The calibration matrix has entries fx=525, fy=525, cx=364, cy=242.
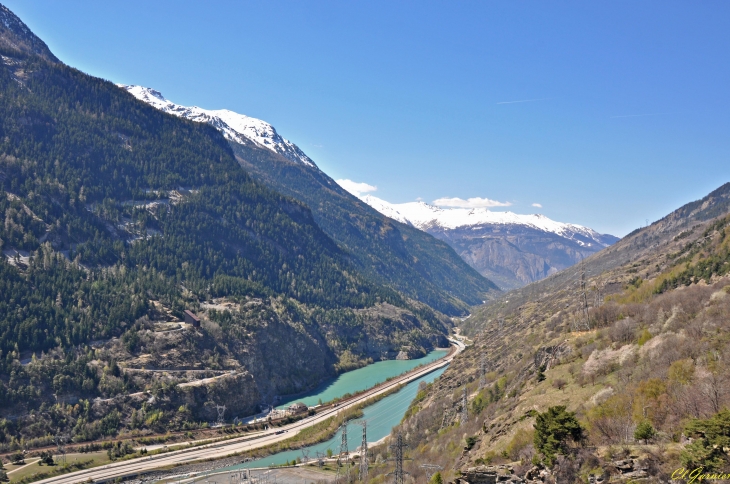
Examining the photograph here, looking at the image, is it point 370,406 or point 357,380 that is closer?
point 370,406

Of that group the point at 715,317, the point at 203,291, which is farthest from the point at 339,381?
the point at 715,317

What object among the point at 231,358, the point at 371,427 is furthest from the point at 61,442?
the point at 371,427

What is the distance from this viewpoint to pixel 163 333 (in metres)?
121

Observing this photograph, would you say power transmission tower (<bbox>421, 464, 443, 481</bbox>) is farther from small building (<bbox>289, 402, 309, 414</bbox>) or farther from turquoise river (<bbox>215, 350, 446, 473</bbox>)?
small building (<bbox>289, 402, 309, 414</bbox>)

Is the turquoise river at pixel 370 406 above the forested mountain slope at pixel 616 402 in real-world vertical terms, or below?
below

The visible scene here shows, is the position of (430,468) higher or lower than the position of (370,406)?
higher

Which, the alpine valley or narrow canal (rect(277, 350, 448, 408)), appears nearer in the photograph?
the alpine valley

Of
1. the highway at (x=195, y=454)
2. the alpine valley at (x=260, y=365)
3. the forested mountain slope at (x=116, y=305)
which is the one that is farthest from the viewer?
the forested mountain slope at (x=116, y=305)

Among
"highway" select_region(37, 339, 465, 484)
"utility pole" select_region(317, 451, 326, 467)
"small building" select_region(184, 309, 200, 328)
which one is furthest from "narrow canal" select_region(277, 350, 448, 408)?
"utility pole" select_region(317, 451, 326, 467)

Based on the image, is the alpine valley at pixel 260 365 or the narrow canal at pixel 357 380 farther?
the narrow canal at pixel 357 380

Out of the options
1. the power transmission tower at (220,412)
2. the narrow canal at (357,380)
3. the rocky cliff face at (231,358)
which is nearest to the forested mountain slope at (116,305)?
the rocky cliff face at (231,358)

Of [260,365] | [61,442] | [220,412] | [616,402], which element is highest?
[616,402]

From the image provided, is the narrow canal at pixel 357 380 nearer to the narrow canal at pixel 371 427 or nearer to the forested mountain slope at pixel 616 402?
the narrow canal at pixel 371 427

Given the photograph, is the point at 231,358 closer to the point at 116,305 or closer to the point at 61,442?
the point at 116,305
